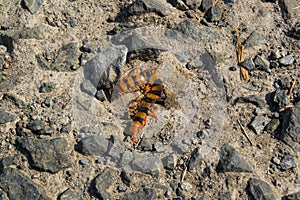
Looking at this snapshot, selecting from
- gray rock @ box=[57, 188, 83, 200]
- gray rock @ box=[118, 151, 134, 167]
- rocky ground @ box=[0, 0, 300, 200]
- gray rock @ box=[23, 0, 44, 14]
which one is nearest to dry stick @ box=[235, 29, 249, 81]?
rocky ground @ box=[0, 0, 300, 200]

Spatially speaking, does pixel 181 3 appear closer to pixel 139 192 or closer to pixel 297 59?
pixel 297 59

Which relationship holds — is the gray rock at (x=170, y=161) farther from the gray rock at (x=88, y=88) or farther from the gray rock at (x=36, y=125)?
the gray rock at (x=36, y=125)

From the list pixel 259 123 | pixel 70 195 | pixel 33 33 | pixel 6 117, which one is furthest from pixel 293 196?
pixel 33 33

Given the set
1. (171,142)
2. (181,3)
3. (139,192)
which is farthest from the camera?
(181,3)

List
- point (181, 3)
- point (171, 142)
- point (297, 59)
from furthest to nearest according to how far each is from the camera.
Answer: point (181, 3) < point (297, 59) < point (171, 142)

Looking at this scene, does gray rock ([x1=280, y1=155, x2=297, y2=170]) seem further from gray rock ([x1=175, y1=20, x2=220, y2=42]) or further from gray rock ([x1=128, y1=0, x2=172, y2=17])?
gray rock ([x1=128, y1=0, x2=172, y2=17])

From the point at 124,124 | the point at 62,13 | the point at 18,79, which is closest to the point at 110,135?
the point at 124,124

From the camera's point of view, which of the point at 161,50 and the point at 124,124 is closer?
the point at 124,124
